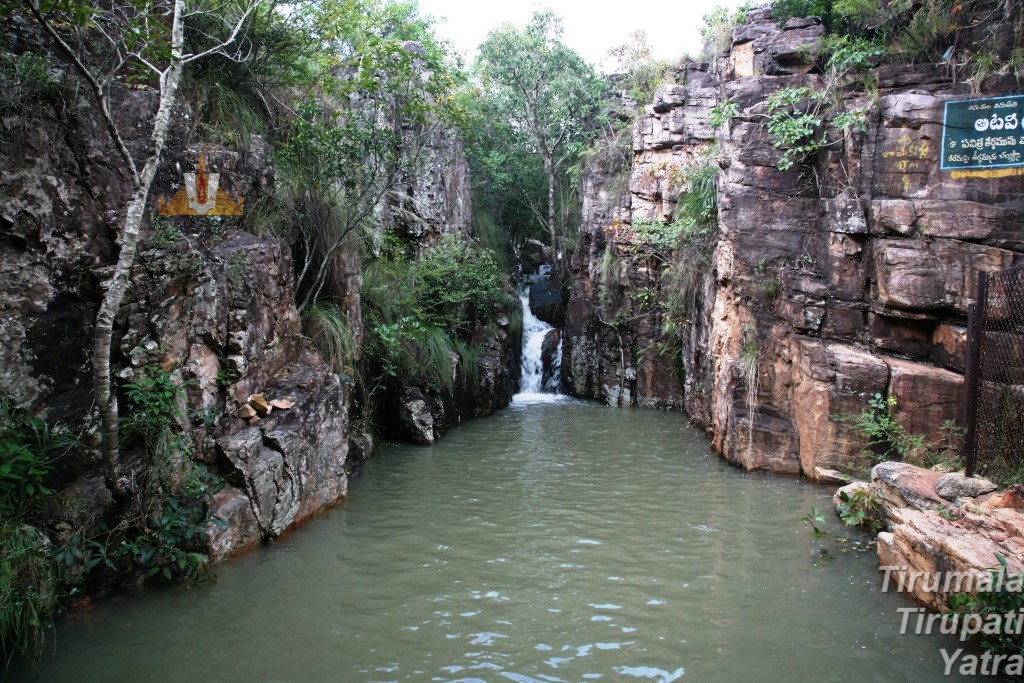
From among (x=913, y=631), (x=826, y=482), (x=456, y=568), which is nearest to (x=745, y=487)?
(x=826, y=482)

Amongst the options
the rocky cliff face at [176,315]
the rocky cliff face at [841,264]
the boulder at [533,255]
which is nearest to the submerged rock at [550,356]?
the boulder at [533,255]

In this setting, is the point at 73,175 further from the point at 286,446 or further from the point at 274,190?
the point at 286,446

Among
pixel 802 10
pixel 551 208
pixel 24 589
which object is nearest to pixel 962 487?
pixel 24 589

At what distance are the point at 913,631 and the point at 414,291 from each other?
8225 millimetres

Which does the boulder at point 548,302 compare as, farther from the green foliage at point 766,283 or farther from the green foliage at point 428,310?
the green foliage at point 766,283

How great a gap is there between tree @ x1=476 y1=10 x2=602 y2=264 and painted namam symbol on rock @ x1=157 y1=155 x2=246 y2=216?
12010mm

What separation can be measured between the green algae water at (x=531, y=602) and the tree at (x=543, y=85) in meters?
12.6

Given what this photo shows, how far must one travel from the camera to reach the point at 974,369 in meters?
5.31

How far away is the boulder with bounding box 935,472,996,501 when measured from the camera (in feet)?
16.4

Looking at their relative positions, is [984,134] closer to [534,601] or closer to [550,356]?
[534,601]

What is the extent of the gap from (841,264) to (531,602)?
19.9ft

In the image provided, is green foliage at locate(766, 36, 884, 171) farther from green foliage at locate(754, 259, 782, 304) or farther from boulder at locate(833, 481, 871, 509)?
boulder at locate(833, 481, 871, 509)

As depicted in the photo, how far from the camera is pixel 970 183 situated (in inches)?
300

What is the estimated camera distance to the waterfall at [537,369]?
1510cm
